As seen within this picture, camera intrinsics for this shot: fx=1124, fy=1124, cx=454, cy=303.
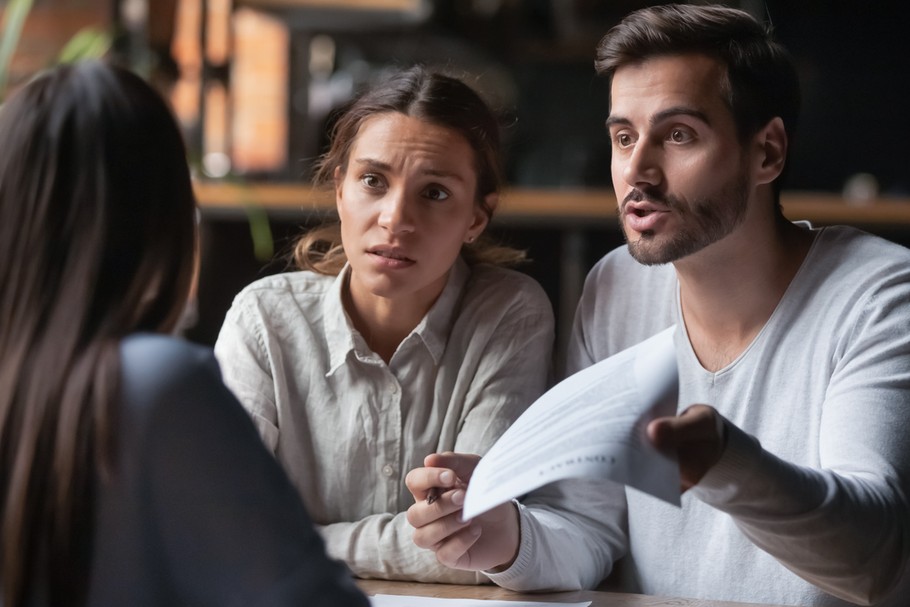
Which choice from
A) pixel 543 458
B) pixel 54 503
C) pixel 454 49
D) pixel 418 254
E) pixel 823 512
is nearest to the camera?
pixel 54 503

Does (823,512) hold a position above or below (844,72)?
below

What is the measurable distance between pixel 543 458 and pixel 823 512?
28 cm

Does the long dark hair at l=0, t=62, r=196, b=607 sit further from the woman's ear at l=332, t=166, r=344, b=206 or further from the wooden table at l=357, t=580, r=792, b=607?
the woman's ear at l=332, t=166, r=344, b=206

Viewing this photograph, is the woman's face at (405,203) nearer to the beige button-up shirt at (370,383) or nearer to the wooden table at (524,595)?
the beige button-up shirt at (370,383)

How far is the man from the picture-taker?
114 centimetres

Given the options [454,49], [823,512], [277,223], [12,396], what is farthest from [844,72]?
[12,396]

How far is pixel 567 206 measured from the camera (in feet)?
10.2

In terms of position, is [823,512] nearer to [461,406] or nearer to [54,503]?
[461,406]

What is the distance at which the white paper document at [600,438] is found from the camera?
0.83 metres

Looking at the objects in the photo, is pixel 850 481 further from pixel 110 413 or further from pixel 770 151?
pixel 110 413

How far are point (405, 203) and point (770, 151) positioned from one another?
1.49ft

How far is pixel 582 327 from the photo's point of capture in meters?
1.46

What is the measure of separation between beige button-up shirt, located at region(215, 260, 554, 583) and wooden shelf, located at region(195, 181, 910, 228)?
1.60 m

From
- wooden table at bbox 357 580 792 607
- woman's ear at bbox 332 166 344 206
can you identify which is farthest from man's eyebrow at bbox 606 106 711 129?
wooden table at bbox 357 580 792 607
